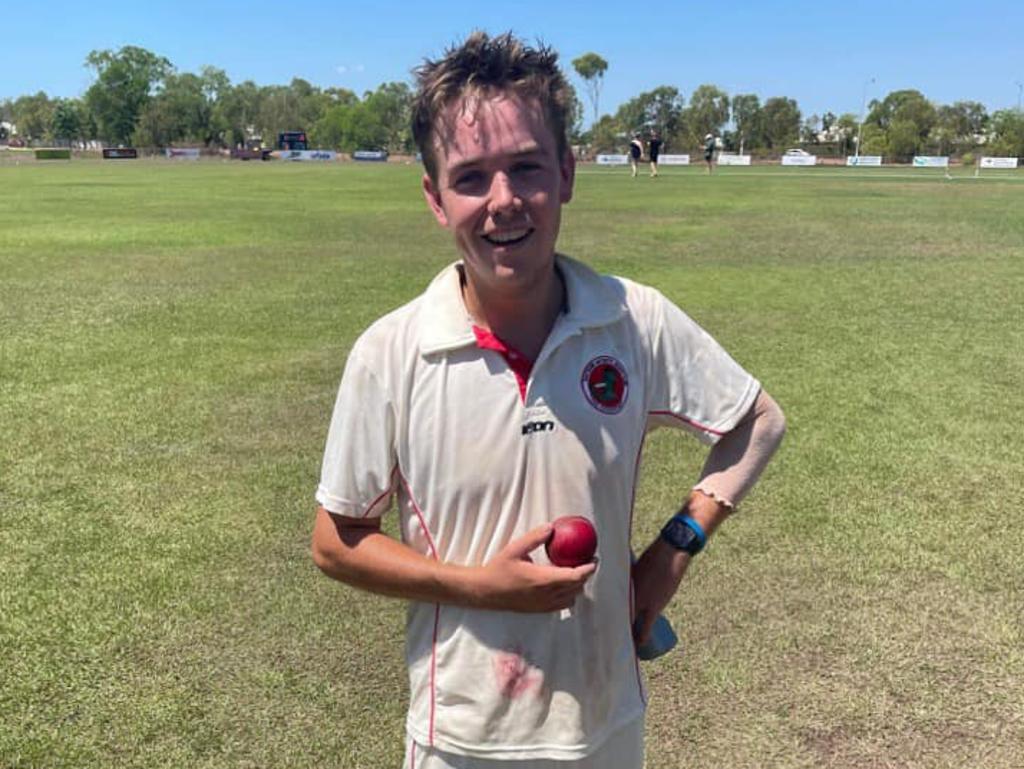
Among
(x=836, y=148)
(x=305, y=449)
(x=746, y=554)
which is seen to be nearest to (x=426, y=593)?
(x=746, y=554)

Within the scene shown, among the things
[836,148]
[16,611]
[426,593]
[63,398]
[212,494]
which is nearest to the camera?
[426,593]

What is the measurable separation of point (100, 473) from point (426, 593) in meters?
4.72

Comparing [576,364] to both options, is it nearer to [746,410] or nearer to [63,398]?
[746,410]

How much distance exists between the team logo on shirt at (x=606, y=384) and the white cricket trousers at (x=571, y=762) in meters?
0.70

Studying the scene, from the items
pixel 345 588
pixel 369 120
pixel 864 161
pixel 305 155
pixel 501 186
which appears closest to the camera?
pixel 501 186

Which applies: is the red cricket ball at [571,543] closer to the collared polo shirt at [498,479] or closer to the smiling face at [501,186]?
the collared polo shirt at [498,479]

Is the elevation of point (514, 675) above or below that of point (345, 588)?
above

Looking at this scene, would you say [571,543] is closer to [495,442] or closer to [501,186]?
[495,442]

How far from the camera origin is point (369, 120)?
13188 cm

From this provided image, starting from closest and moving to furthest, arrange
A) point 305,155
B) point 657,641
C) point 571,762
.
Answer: point 571,762 → point 657,641 → point 305,155

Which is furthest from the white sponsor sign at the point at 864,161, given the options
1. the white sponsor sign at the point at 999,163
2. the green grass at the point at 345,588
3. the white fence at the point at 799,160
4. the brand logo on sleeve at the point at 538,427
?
the brand logo on sleeve at the point at 538,427

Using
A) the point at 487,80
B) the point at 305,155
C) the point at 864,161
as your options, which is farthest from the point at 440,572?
the point at 305,155

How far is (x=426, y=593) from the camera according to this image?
68.9 inches

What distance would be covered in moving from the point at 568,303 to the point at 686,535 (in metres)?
0.59
